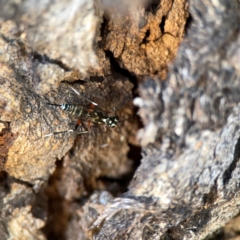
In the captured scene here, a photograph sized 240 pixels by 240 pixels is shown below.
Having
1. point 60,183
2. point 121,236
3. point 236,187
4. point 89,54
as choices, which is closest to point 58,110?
point 89,54

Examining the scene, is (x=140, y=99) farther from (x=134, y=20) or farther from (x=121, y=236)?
(x=121, y=236)

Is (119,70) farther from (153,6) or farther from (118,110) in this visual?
(153,6)

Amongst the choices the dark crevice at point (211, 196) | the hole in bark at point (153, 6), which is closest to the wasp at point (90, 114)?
the hole in bark at point (153, 6)

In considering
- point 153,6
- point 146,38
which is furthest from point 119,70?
point 153,6

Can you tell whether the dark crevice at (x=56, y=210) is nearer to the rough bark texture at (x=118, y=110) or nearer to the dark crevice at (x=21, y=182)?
the rough bark texture at (x=118, y=110)

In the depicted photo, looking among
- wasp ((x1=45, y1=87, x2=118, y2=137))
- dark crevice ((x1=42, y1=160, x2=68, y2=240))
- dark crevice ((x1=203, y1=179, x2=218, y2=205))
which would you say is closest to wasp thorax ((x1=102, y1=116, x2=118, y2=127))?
wasp ((x1=45, y1=87, x2=118, y2=137))

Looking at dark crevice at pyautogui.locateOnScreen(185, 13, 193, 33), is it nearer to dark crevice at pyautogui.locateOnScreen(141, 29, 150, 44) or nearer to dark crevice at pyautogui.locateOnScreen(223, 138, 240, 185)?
dark crevice at pyautogui.locateOnScreen(141, 29, 150, 44)
